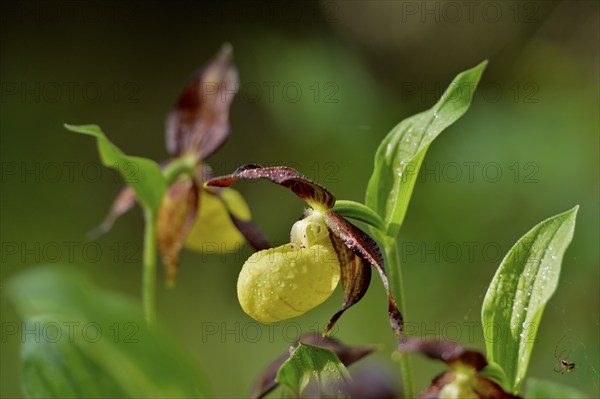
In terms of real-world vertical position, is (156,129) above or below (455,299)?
above

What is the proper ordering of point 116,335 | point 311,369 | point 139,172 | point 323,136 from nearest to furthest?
point 116,335 → point 311,369 → point 139,172 → point 323,136

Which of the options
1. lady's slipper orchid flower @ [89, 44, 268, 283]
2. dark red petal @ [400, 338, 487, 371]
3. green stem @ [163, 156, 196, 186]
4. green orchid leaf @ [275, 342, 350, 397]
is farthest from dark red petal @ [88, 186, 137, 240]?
dark red petal @ [400, 338, 487, 371]

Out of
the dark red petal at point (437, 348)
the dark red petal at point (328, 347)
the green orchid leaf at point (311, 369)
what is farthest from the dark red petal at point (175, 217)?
the dark red petal at point (437, 348)

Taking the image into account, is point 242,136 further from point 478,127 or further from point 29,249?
point 478,127

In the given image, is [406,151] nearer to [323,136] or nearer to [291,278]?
[291,278]

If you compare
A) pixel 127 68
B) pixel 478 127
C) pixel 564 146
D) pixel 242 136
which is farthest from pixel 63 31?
pixel 564 146

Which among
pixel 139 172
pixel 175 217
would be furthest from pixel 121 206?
pixel 139 172

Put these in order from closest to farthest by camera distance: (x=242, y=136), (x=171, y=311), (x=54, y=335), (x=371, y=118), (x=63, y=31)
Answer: (x=54, y=335), (x=371, y=118), (x=171, y=311), (x=242, y=136), (x=63, y=31)
